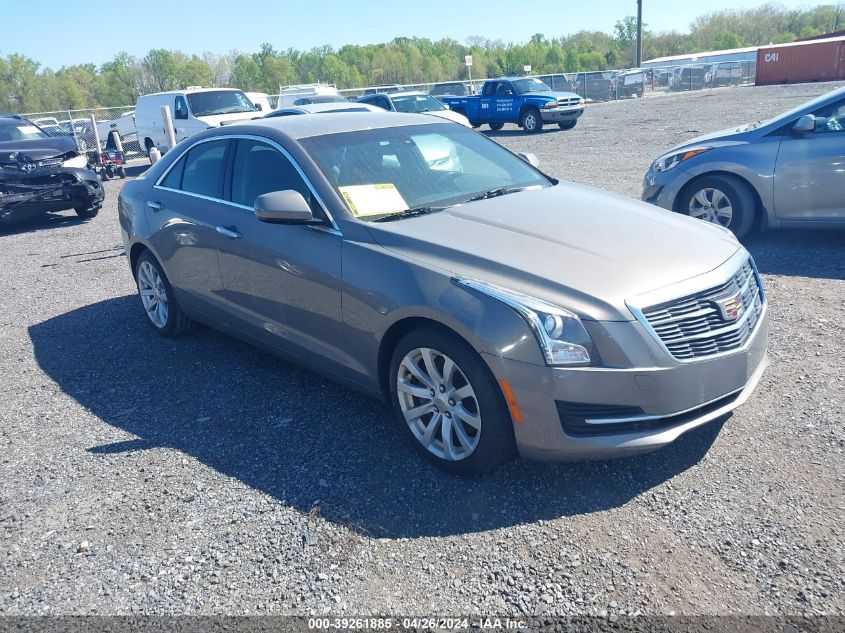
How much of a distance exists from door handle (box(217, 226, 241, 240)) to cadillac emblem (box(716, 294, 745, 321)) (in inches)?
113

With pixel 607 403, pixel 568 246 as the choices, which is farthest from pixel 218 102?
pixel 607 403

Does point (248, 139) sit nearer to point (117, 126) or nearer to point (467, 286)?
point (467, 286)

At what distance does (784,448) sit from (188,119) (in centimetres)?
1653

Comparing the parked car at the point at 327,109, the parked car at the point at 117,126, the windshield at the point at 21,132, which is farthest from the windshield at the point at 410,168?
the parked car at the point at 117,126

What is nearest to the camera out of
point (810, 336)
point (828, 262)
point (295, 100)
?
point (810, 336)

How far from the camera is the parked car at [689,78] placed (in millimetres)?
44856

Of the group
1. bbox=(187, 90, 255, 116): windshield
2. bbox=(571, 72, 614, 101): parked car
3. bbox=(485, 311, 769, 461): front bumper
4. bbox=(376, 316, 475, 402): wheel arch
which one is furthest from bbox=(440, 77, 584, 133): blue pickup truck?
bbox=(485, 311, 769, 461): front bumper

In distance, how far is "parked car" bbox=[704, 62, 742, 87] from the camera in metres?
45.4

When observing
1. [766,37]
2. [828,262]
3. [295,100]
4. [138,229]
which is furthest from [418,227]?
[766,37]

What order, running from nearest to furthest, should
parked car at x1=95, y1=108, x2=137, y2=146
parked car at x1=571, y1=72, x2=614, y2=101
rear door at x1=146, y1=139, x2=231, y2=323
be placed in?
rear door at x1=146, y1=139, x2=231, y2=323
parked car at x1=95, y1=108, x2=137, y2=146
parked car at x1=571, y1=72, x2=614, y2=101

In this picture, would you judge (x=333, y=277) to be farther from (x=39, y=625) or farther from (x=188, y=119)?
(x=188, y=119)

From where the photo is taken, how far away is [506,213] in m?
4.07

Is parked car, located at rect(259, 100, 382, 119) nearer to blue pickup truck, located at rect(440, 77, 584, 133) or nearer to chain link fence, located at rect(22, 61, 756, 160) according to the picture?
blue pickup truck, located at rect(440, 77, 584, 133)

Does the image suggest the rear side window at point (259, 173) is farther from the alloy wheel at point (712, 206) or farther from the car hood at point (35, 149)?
the car hood at point (35, 149)
